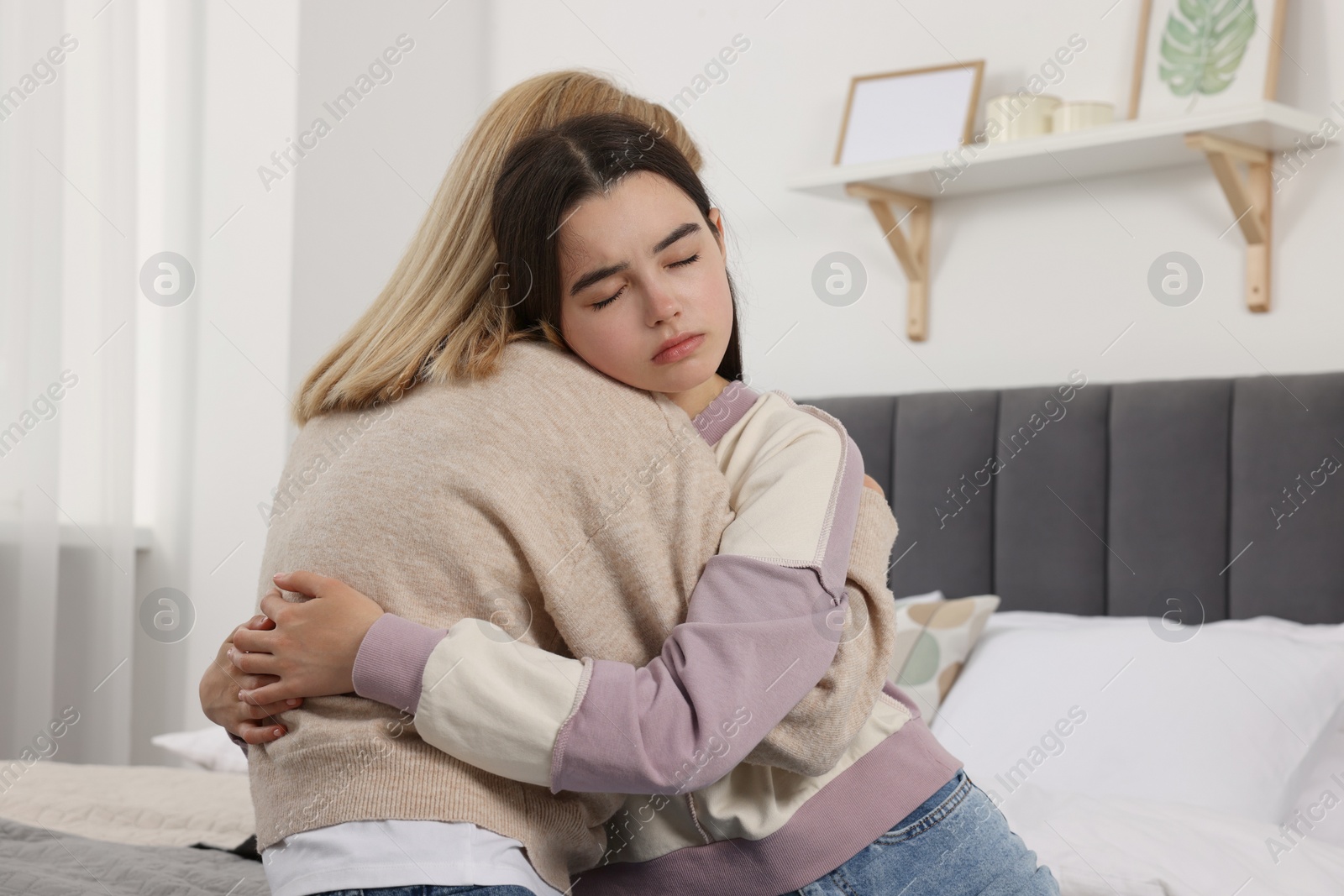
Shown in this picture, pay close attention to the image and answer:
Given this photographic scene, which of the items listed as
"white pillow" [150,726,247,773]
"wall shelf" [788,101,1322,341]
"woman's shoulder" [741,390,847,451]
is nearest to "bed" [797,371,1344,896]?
"wall shelf" [788,101,1322,341]

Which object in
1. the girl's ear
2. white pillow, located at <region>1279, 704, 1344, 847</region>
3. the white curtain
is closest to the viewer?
the girl's ear

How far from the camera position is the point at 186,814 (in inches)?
66.1

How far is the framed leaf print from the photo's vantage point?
2.10 meters

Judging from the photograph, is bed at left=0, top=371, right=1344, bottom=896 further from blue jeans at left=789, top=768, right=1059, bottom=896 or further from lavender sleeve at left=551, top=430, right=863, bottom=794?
lavender sleeve at left=551, top=430, right=863, bottom=794

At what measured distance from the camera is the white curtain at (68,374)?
2662 millimetres

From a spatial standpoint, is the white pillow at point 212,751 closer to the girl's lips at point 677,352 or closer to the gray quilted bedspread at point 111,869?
the gray quilted bedspread at point 111,869

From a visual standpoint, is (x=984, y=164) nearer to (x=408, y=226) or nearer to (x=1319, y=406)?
(x=1319, y=406)

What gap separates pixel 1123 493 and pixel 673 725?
169 cm

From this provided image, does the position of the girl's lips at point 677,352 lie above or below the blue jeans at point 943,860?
above

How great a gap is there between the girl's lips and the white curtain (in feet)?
7.43

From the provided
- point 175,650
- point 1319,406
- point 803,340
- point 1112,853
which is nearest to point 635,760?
point 1112,853

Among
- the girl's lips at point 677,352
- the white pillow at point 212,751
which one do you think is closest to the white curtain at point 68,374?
the white pillow at point 212,751

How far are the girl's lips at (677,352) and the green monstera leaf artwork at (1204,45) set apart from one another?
5.44ft

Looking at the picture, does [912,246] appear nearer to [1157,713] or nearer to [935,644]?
[935,644]
